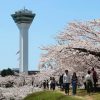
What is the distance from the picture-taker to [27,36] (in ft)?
507

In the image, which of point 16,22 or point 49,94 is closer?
point 49,94

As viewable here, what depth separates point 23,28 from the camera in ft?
514

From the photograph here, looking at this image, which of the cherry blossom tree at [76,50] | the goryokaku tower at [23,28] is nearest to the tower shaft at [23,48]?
the goryokaku tower at [23,28]

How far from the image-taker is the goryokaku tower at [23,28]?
150 metres

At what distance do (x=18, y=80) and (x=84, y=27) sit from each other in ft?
199

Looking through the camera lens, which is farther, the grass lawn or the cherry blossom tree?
the cherry blossom tree

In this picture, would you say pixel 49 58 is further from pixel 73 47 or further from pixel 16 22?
pixel 16 22

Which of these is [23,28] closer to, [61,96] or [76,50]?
[76,50]

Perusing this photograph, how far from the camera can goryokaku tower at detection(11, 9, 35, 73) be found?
493 ft

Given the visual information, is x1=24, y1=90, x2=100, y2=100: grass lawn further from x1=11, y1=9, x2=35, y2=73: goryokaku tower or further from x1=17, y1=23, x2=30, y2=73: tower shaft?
x1=17, y1=23, x2=30, y2=73: tower shaft

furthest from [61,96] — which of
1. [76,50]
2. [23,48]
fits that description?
[23,48]

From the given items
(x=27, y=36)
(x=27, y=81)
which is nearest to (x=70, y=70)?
(x=27, y=81)

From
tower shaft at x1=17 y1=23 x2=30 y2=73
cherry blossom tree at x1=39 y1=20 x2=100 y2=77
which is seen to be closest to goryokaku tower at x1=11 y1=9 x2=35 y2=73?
tower shaft at x1=17 y1=23 x2=30 y2=73

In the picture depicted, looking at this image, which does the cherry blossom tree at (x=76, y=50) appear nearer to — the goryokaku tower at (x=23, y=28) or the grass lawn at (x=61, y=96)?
the grass lawn at (x=61, y=96)
